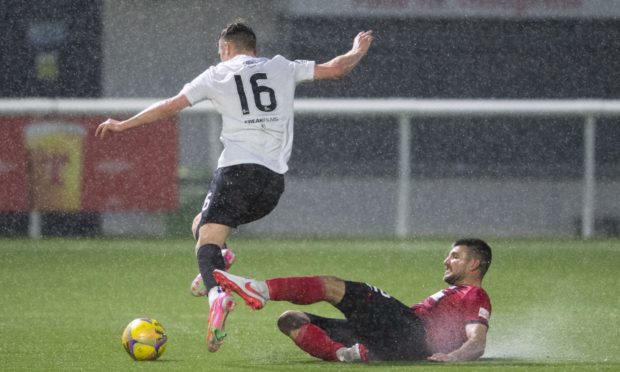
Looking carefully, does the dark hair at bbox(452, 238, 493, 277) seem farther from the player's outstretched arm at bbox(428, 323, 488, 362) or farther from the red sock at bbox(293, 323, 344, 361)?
the red sock at bbox(293, 323, 344, 361)

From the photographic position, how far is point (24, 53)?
62.1 feet

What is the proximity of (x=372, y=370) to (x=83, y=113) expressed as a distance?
10.5 m

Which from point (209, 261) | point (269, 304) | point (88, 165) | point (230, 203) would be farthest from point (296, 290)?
point (88, 165)

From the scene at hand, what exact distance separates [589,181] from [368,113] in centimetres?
279

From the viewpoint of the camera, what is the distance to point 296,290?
7.43m

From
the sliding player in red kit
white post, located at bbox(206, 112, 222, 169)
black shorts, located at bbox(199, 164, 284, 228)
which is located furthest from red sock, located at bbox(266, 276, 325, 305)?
white post, located at bbox(206, 112, 222, 169)

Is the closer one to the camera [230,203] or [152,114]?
[152,114]

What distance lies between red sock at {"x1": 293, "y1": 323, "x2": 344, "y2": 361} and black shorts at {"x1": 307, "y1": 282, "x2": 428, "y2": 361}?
7 cm

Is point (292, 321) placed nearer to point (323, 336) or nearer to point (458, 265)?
point (323, 336)

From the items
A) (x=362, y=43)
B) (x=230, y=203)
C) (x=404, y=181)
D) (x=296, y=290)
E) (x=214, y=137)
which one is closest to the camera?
(x=296, y=290)

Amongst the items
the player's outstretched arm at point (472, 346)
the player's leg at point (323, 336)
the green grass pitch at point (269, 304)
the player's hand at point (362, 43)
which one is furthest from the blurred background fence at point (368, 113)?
the player's outstretched arm at point (472, 346)

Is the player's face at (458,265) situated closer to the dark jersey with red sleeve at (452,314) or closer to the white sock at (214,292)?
the dark jersey with red sleeve at (452,314)

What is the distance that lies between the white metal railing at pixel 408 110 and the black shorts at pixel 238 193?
8.90 m

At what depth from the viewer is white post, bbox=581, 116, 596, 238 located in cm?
1741
